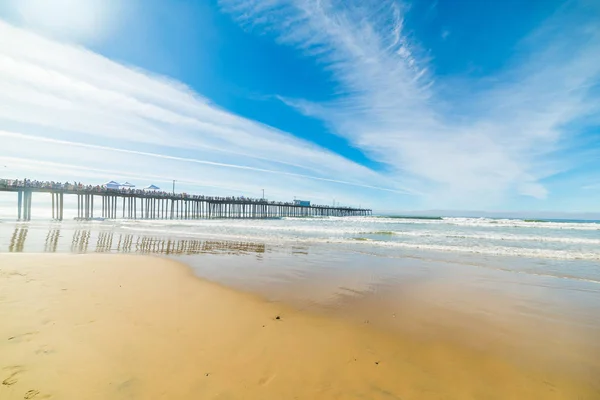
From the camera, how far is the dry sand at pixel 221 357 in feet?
8.32

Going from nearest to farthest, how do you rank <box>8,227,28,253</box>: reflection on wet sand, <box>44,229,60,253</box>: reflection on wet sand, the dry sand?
the dry sand < <box>8,227,28,253</box>: reflection on wet sand < <box>44,229,60,253</box>: reflection on wet sand

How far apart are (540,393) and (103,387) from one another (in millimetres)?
4374

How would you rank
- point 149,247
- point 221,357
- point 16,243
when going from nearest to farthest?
point 221,357 < point 16,243 < point 149,247

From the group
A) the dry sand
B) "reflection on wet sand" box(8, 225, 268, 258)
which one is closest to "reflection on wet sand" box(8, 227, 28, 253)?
"reflection on wet sand" box(8, 225, 268, 258)

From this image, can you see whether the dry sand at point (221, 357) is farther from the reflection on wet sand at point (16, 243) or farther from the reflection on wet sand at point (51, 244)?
the reflection on wet sand at point (16, 243)

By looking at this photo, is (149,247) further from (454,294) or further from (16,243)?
(454,294)

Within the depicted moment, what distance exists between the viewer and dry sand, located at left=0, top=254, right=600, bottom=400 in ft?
8.32

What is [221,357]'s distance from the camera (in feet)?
10.1

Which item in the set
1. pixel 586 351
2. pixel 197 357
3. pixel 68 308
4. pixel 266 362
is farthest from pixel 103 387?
pixel 586 351

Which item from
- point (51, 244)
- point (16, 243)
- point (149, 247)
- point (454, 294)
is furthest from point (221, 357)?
point (16, 243)

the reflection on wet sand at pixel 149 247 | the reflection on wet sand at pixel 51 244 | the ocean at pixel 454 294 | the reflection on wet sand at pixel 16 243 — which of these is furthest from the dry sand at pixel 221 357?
the reflection on wet sand at pixel 16 243

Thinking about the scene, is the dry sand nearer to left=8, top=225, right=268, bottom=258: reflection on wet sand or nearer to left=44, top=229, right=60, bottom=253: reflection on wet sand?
left=8, top=225, right=268, bottom=258: reflection on wet sand

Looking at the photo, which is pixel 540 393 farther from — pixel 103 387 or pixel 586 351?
pixel 103 387

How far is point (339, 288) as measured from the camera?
628cm
